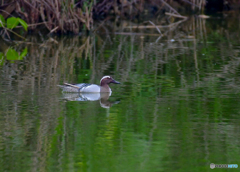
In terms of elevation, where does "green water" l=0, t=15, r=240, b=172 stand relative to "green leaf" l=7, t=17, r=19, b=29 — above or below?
below

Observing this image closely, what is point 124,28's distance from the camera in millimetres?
17688

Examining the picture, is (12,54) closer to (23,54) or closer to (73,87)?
(23,54)

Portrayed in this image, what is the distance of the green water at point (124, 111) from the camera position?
5473mm

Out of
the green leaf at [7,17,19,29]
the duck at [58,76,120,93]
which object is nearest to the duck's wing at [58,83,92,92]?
the duck at [58,76,120,93]

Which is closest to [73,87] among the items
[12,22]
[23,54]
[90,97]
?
[90,97]

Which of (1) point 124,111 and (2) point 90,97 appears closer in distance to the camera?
(1) point 124,111

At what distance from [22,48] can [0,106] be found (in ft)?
20.2

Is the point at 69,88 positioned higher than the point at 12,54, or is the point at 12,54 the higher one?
the point at 12,54

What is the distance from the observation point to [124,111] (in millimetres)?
7352

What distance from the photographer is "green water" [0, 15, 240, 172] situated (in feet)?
18.0

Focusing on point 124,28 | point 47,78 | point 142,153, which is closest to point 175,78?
point 47,78

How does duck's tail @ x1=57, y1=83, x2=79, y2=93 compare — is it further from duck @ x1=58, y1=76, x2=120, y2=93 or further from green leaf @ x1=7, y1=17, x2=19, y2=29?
green leaf @ x1=7, y1=17, x2=19, y2=29

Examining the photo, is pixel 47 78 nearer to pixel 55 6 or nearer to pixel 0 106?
Answer: pixel 0 106

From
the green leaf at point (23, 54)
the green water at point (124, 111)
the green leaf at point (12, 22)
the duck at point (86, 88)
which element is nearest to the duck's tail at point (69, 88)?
the duck at point (86, 88)
